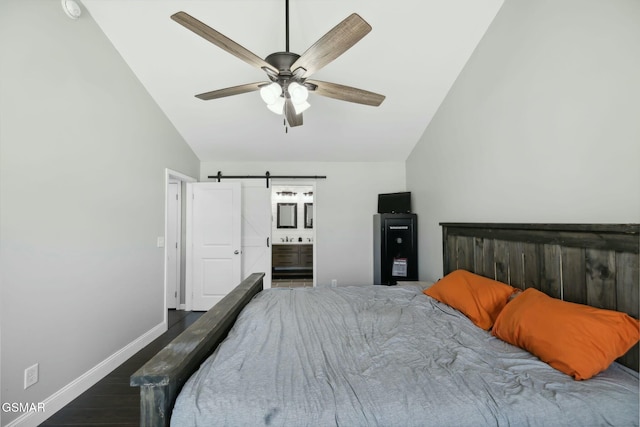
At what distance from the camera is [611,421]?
3.15ft

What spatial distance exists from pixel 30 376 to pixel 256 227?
3.02 meters

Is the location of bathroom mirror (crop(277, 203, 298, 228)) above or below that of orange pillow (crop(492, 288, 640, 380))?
above

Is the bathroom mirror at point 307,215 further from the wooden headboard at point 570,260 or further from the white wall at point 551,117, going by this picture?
the wooden headboard at point 570,260

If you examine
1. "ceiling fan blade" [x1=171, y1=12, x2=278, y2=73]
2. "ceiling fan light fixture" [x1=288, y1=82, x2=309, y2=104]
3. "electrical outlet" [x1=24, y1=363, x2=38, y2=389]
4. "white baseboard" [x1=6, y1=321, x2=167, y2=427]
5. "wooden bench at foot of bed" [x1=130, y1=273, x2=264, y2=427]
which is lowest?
"white baseboard" [x1=6, y1=321, x2=167, y2=427]

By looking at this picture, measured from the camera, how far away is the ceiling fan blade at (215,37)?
1.39 metres

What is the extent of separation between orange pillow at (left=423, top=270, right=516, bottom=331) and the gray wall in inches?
113

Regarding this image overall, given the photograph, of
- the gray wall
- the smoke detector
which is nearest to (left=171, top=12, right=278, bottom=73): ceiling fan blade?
the gray wall

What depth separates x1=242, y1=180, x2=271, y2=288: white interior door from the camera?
4516mm

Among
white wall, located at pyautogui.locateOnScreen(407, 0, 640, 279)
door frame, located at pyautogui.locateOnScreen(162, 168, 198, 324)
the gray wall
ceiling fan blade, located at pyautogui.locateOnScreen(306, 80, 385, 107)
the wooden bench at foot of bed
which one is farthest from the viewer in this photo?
door frame, located at pyautogui.locateOnScreen(162, 168, 198, 324)

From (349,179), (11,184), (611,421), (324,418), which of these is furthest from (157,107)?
(611,421)

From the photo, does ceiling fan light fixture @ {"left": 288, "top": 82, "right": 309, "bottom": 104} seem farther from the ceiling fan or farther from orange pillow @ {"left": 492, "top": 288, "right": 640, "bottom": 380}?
orange pillow @ {"left": 492, "top": 288, "right": 640, "bottom": 380}

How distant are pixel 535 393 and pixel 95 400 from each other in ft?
9.29

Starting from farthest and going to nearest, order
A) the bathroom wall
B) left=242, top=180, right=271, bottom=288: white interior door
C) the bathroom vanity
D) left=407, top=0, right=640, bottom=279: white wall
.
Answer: the bathroom wall
the bathroom vanity
left=242, top=180, right=271, bottom=288: white interior door
left=407, top=0, right=640, bottom=279: white wall

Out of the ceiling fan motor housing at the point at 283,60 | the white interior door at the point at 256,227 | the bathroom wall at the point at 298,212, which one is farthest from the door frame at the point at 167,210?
the bathroom wall at the point at 298,212
